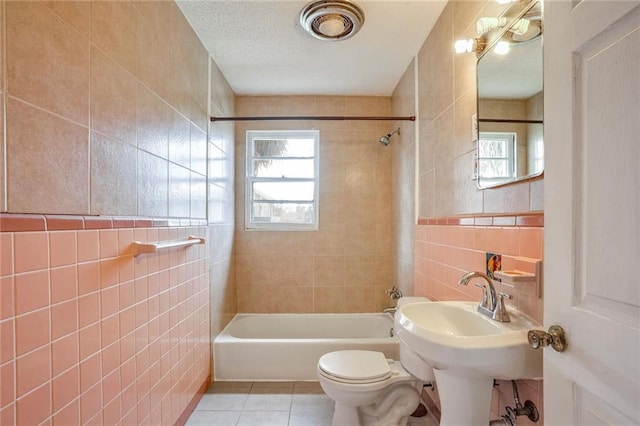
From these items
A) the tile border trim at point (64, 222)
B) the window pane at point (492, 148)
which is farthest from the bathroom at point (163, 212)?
the window pane at point (492, 148)

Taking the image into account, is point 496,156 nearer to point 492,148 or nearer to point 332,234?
point 492,148

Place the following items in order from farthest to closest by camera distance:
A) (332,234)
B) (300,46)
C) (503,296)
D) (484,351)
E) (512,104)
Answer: (332,234)
(300,46)
(512,104)
(503,296)
(484,351)

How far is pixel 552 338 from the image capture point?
0.74 metres

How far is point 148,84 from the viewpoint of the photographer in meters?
1.44

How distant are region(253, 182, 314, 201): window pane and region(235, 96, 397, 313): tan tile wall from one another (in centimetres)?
14

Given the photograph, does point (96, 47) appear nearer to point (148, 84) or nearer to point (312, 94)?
point (148, 84)

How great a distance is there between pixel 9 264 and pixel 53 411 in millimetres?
476

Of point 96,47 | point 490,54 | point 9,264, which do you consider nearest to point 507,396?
point 490,54

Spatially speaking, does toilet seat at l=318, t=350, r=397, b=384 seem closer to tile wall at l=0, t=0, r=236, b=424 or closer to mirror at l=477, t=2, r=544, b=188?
tile wall at l=0, t=0, r=236, b=424

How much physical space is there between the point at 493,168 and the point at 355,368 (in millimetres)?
1260

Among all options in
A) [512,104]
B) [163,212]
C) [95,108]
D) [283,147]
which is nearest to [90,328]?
[163,212]

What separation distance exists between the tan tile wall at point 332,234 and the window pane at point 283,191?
145 mm

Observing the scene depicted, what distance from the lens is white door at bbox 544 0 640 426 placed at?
572mm

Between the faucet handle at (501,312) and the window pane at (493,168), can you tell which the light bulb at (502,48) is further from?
the faucet handle at (501,312)
